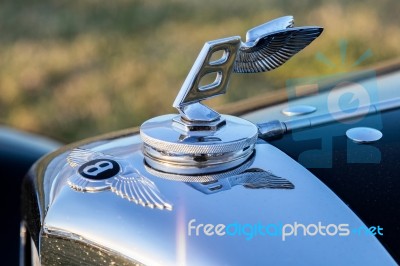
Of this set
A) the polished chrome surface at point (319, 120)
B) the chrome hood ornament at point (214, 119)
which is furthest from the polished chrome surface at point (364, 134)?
the chrome hood ornament at point (214, 119)

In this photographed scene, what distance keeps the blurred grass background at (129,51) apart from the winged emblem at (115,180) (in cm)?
263

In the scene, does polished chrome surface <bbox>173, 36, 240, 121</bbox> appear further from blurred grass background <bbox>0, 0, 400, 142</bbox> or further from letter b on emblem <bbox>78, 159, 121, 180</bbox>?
blurred grass background <bbox>0, 0, 400, 142</bbox>

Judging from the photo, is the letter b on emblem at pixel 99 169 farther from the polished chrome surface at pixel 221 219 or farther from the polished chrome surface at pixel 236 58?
the polished chrome surface at pixel 236 58

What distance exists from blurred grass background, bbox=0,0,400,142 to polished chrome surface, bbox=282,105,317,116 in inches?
91.3

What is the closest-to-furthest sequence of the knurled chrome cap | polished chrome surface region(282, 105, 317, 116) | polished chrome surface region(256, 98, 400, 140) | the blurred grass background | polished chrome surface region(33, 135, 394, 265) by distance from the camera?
polished chrome surface region(33, 135, 394, 265) < the knurled chrome cap < polished chrome surface region(256, 98, 400, 140) < polished chrome surface region(282, 105, 317, 116) < the blurred grass background

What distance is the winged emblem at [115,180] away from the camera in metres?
0.95

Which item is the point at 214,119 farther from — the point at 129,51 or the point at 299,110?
the point at 129,51

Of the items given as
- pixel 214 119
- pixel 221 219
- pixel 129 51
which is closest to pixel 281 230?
pixel 221 219

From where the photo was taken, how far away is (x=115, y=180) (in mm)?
1004

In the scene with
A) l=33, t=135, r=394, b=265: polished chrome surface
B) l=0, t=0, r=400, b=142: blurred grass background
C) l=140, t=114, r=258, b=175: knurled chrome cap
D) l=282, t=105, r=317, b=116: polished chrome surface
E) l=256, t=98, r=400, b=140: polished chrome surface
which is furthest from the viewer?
l=0, t=0, r=400, b=142: blurred grass background

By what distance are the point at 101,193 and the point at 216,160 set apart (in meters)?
0.18

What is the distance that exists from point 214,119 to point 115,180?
0.60 feet

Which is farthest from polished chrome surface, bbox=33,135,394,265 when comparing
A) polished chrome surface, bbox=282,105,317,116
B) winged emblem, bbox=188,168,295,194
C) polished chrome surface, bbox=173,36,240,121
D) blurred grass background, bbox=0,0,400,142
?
blurred grass background, bbox=0,0,400,142

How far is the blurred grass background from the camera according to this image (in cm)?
436
